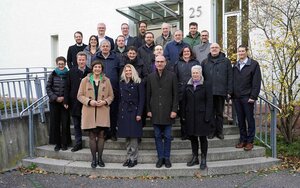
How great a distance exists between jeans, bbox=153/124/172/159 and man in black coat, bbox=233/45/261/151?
5.08 feet

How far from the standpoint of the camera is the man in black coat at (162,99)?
6.09 m

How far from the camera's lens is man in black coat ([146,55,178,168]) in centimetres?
609

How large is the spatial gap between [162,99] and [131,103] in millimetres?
536

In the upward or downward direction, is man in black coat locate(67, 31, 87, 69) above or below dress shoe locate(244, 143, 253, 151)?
above

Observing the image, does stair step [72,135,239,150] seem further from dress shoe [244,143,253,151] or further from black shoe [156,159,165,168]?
black shoe [156,159,165,168]

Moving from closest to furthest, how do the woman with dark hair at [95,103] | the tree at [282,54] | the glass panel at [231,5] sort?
the woman with dark hair at [95,103] < the tree at [282,54] < the glass panel at [231,5]

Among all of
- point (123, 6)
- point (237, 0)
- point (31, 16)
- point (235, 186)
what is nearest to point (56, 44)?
point (31, 16)

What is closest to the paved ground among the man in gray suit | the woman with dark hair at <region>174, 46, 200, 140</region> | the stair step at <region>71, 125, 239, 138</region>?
the woman with dark hair at <region>174, 46, 200, 140</region>

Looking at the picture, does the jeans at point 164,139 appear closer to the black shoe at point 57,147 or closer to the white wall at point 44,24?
the black shoe at point 57,147

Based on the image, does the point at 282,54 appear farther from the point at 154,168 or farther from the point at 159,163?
the point at 154,168

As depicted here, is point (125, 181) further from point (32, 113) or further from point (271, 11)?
point (271, 11)

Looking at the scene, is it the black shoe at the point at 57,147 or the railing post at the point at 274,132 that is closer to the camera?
the railing post at the point at 274,132

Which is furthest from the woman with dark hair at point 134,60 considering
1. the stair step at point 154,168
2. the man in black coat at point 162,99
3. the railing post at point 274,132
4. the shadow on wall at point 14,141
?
the railing post at point 274,132

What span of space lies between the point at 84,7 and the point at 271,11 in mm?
8274
